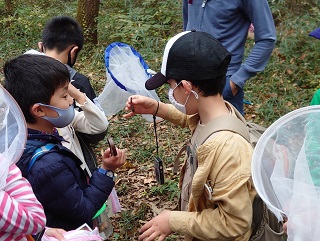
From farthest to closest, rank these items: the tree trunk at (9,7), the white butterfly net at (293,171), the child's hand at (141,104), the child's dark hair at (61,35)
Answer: the tree trunk at (9,7) < the child's dark hair at (61,35) < the child's hand at (141,104) < the white butterfly net at (293,171)

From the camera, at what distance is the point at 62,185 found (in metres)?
2.07

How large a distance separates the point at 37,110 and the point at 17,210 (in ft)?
2.38

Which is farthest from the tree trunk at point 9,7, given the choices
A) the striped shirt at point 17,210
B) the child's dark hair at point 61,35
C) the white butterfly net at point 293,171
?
the white butterfly net at point 293,171

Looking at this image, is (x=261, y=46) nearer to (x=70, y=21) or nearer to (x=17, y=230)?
(x=70, y=21)

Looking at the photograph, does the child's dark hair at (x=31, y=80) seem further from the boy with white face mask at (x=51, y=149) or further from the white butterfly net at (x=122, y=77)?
the white butterfly net at (x=122, y=77)

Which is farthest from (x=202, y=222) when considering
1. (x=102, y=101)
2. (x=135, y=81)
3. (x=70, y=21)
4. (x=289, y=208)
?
(x=70, y=21)

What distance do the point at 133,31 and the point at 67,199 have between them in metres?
6.19

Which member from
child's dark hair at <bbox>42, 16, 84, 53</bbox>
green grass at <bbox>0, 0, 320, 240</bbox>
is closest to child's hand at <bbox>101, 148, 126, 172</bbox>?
child's dark hair at <bbox>42, 16, 84, 53</bbox>

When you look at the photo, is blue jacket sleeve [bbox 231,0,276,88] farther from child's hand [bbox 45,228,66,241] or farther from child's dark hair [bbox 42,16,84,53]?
child's hand [bbox 45,228,66,241]

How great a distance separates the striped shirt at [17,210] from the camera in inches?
60.2

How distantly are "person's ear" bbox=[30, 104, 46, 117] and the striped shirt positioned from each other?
560 millimetres

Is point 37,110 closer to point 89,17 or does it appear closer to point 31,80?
point 31,80

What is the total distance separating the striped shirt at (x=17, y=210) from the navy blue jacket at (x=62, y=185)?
39cm

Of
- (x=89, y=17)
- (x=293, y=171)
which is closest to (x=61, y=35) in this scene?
(x=293, y=171)
